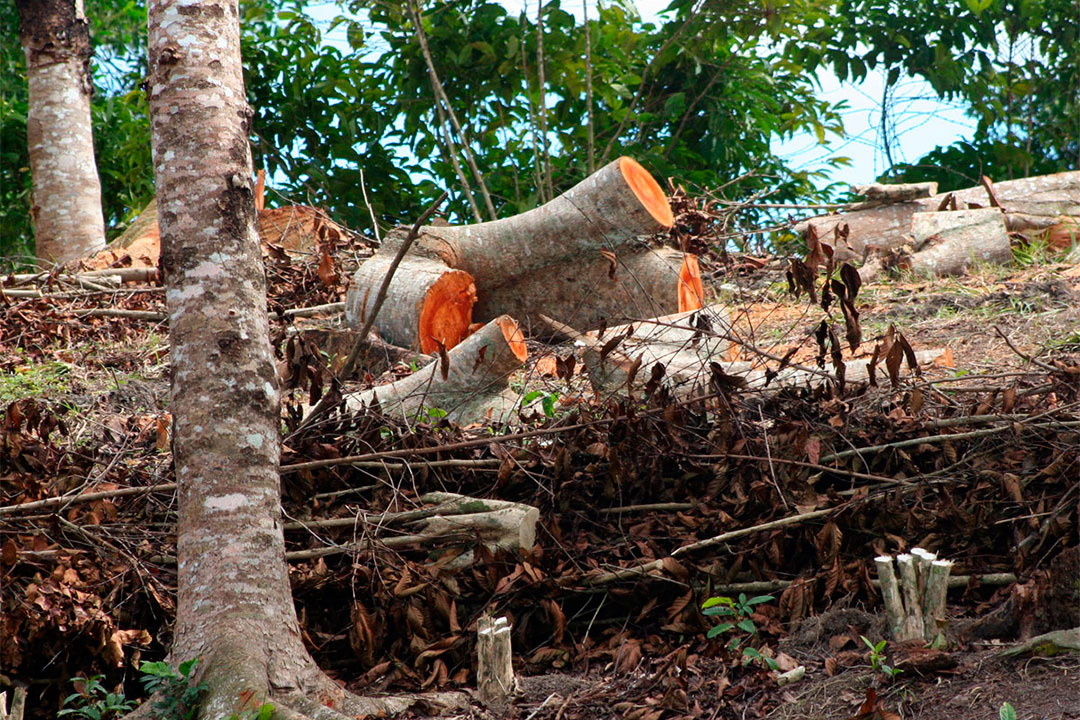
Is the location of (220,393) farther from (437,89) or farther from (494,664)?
(437,89)

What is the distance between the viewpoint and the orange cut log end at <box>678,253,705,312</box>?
6102mm

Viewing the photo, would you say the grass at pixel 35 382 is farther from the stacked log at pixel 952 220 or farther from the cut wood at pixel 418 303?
the stacked log at pixel 952 220

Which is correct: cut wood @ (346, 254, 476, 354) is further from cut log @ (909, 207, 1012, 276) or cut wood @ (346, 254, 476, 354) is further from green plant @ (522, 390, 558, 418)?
cut log @ (909, 207, 1012, 276)

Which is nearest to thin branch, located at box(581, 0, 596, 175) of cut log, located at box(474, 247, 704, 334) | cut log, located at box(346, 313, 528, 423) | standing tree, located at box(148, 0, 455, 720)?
cut log, located at box(474, 247, 704, 334)

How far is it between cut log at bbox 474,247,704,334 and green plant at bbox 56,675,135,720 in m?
3.59

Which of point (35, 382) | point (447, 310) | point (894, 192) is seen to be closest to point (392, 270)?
point (447, 310)

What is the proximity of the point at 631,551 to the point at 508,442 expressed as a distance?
0.67 m

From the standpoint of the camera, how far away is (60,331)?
6.53 m

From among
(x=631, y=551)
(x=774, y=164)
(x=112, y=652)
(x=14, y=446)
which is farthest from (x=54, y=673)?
(x=774, y=164)

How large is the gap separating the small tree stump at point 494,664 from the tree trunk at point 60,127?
7234 mm

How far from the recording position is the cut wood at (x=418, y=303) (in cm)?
577

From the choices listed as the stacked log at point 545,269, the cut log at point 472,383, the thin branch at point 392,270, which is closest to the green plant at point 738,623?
the thin branch at point 392,270

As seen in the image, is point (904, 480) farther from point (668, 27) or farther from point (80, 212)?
point (80, 212)

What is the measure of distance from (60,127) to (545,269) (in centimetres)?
516
